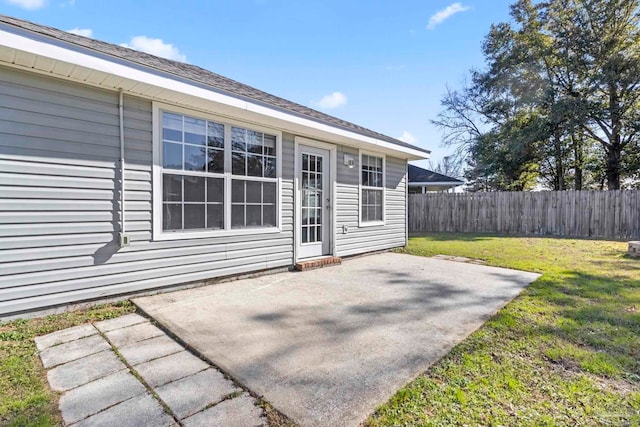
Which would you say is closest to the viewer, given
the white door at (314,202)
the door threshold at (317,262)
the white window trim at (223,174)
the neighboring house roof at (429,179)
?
the white window trim at (223,174)

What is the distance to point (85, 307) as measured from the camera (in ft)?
10.9

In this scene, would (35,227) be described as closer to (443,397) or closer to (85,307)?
(85,307)

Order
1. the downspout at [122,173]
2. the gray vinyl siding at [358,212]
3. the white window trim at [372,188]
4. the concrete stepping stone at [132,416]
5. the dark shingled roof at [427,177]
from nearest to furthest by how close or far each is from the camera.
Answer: the concrete stepping stone at [132,416] < the downspout at [122,173] < the gray vinyl siding at [358,212] < the white window trim at [372,188] < the dark shingled roof at [427,177]

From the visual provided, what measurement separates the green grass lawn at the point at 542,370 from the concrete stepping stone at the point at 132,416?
1.10m

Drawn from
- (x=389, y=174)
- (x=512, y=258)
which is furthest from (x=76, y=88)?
(x=512, y=258)

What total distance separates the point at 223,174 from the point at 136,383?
2834 mm

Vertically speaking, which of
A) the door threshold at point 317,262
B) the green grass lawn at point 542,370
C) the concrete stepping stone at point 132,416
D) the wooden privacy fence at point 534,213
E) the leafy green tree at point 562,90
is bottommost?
the concrete stepping stone at point 132,416

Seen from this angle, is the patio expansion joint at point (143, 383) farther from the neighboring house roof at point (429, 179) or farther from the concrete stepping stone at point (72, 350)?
the neighboring house roof at point (429, 179)

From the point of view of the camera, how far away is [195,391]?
1.90m

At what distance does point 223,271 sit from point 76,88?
8.67 ft

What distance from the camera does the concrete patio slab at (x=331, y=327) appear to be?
1918 millimetres

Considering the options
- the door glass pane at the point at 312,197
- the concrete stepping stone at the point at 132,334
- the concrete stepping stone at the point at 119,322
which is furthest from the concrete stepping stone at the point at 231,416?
the door glass pane at the point at 312,197

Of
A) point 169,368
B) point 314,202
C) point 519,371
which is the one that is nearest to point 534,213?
point 314,202

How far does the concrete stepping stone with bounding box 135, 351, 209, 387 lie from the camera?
6.70 feet
